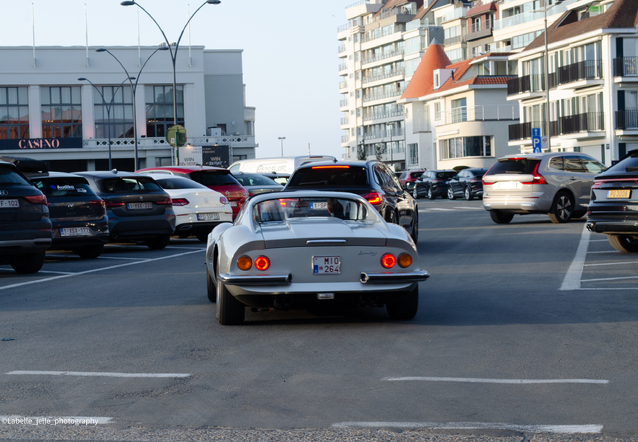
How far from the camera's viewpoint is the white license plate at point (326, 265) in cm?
759

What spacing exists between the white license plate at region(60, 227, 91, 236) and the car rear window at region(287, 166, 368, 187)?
3719 millimetres

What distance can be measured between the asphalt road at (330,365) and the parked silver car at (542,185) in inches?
426

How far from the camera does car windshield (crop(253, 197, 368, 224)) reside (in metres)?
8.55

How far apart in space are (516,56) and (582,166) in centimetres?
4030

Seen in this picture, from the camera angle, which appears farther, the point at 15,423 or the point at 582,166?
the point at 582,166

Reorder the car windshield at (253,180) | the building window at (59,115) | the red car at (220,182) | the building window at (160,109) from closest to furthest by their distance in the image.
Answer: the red car at (220,182)
the car windshield at (253,180)
the building window at (59,115)
the building window at (160,109)

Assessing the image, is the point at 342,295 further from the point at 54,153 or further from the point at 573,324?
the point at 54,153

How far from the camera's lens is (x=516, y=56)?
61.8m

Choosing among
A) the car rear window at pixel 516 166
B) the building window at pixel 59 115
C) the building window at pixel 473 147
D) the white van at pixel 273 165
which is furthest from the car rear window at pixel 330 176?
the building window at pixel 59 115

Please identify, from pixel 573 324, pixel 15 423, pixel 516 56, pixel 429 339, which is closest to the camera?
pixel 15 423

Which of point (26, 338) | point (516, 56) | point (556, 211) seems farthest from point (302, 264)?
point (516, 56)

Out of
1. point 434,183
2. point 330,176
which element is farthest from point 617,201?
point 434,183

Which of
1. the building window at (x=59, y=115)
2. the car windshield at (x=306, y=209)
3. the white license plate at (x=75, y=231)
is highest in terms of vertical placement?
the building window at (x=59, y=115)

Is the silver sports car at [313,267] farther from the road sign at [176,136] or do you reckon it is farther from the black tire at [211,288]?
the road sign at [176,136]
